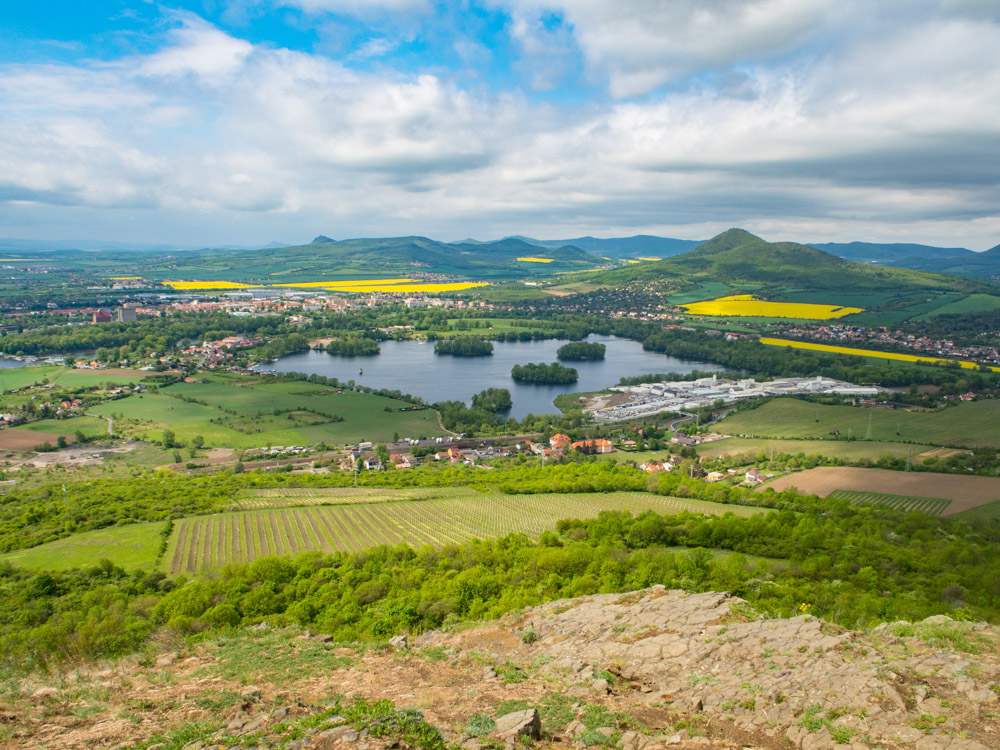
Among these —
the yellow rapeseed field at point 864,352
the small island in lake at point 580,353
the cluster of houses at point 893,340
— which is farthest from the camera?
the small island in lake at point 580,353

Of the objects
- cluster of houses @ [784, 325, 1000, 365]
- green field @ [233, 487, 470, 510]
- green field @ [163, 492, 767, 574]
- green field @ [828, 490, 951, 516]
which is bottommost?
green field @ [233, 487, 470, 510]

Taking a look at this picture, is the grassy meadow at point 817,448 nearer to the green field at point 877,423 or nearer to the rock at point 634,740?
the green field at point 877,423

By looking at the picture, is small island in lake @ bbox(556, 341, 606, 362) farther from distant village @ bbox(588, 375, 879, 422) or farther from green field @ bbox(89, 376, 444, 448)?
green field @ bbox(89, 376, 444, 448)

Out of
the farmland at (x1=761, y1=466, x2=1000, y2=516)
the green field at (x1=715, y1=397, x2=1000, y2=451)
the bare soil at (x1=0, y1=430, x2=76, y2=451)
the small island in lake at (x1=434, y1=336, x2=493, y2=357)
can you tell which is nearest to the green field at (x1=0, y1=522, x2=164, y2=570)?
the bare soil at (x1=0, y1=430, x2=76, y2=451)

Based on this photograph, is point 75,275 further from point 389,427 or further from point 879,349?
point 879,349

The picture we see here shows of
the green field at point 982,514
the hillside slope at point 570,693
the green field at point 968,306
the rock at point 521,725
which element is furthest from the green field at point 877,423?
the green field at point 968,306

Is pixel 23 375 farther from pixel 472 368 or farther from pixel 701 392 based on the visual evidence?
pixel 701 392

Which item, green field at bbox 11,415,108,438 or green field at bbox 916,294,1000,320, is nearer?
green field at bbox 11,415,108,438
